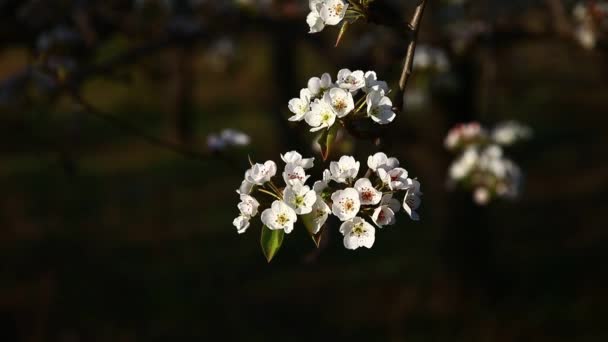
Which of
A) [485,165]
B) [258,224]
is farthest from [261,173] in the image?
[258,224]

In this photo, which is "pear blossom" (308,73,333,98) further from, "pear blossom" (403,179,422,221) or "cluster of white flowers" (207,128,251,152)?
"cluster of white flowers" (207,128,251,152)

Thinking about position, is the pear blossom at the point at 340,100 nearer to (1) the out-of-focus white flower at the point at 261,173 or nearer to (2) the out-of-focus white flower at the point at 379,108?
(2) the out-of-focus white flower at the point at 379,108

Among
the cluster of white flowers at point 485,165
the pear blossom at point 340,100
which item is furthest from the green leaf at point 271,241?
the cluster of white flowers at point 485,165

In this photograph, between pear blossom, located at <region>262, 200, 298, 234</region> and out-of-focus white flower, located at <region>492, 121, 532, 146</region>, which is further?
out-of-focus white flower, located at <region>492, 121, 532, 146</region>

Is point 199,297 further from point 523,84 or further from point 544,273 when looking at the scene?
point 523,84

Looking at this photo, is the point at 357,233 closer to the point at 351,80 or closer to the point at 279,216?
the point at 279,216

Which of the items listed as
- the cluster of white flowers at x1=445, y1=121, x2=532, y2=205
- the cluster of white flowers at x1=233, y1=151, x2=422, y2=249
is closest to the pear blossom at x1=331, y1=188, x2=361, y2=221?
the cluster of white flowers at x1=233, y1=151, x2=422, y2=249
